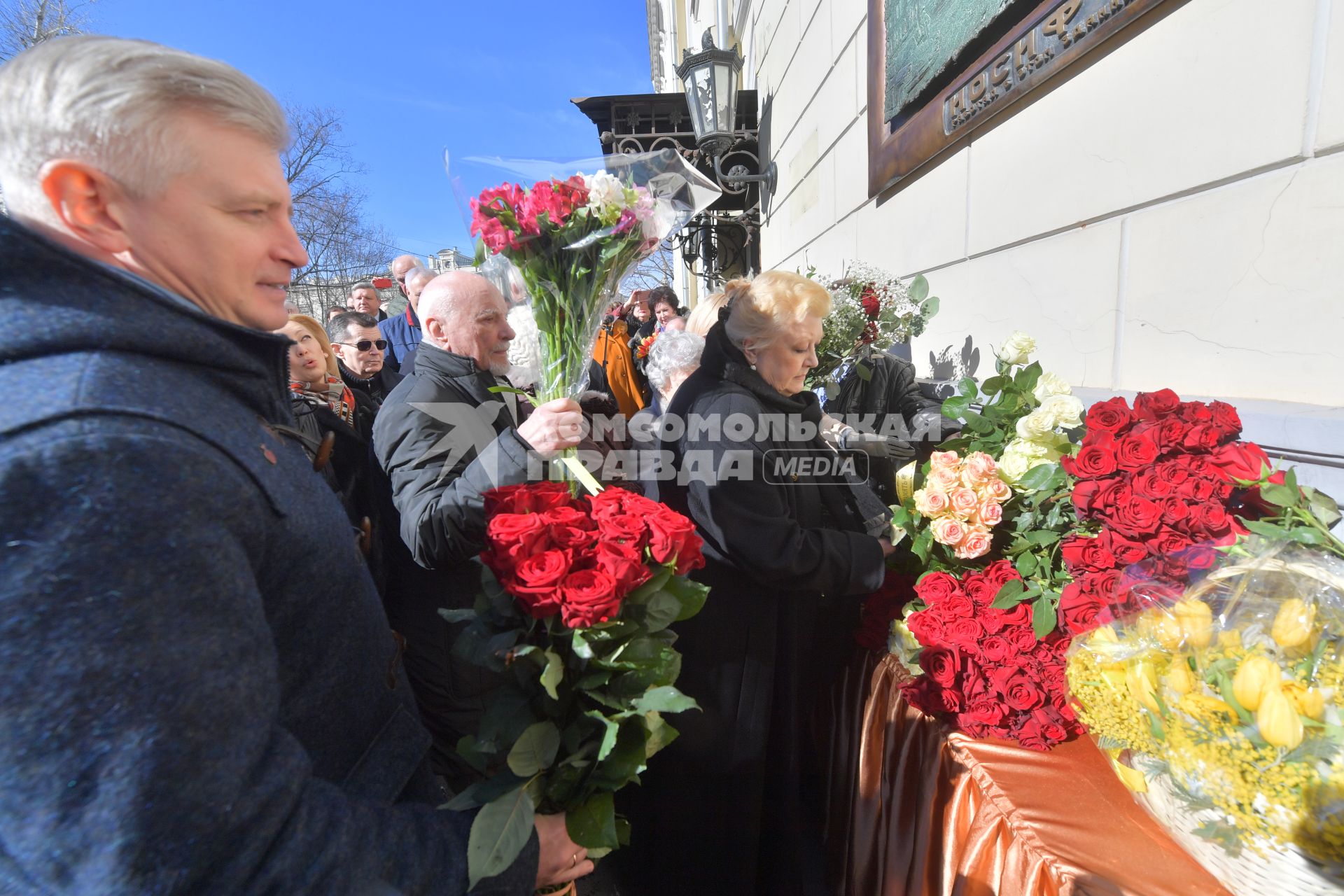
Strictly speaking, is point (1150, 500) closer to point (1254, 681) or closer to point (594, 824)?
point (1254, 681)

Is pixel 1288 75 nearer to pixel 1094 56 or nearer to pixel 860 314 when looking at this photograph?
pixel 1094 56

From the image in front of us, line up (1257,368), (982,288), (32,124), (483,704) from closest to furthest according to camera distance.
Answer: (32,124)
(1257,368)
(483,704)
(982,288)

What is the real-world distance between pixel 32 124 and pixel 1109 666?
160 centimetres

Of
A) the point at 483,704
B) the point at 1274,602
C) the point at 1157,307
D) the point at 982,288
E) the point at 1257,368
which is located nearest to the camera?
the point at 1274,602

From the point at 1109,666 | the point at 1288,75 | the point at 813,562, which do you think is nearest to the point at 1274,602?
the point at 1109,666

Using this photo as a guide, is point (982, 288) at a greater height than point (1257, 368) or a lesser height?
greater

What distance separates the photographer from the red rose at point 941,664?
148cm

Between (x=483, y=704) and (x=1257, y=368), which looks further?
(x=483, y=704)

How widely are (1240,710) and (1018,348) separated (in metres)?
1.28

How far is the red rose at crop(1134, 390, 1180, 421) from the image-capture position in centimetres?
129

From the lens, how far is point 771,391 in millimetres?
1861

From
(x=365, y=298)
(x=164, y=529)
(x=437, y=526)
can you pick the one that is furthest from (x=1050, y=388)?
(x=365, y=298)

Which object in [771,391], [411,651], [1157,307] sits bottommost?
[411,651]

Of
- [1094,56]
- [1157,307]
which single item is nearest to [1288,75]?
[1157,307]
